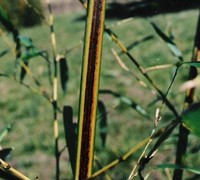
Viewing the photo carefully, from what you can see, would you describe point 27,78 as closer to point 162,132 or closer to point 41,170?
point 41,170

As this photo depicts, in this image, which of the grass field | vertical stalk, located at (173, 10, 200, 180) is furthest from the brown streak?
the grass field

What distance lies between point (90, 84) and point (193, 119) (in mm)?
122

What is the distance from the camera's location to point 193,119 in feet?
1.20

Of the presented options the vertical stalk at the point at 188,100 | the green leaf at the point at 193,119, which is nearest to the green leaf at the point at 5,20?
the vertical stalk at the point at 188,100

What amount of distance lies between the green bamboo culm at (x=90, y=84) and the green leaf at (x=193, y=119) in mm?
103

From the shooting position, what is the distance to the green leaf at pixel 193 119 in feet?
1.17

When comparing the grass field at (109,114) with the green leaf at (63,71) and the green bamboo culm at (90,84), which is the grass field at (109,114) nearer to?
the green leaf at (63,71)

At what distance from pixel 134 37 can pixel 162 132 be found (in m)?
6.48

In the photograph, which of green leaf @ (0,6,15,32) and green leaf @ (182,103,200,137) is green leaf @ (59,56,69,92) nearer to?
green leaf @ (0,6,15,32)

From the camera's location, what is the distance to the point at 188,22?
7039mm

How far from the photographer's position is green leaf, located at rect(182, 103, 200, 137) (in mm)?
355

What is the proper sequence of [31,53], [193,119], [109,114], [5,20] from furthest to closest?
1. [109,114]
2. [31,53]
3. [5,20]
4. [193,119]

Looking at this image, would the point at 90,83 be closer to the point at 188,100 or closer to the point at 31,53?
the point at 188,100

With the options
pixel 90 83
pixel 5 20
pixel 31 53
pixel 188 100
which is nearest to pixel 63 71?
pixel 31 53
